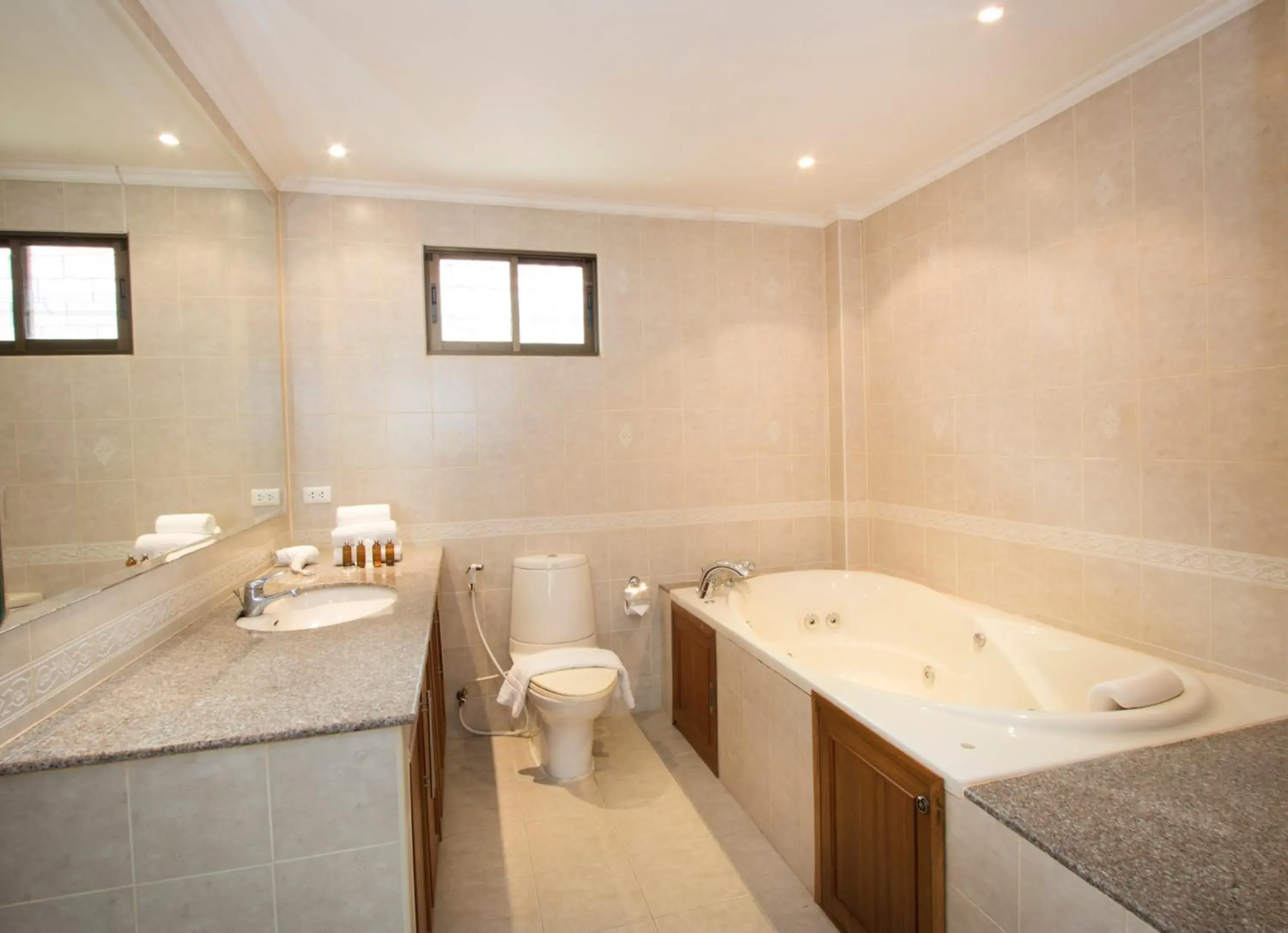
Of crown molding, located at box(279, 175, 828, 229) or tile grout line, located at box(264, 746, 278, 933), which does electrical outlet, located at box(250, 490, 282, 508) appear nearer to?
crown molding, located at box(279, 175, 828, 229)

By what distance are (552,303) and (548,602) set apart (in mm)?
1443

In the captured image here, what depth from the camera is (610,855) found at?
2281 millimetres

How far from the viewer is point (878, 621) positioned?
10.5ft

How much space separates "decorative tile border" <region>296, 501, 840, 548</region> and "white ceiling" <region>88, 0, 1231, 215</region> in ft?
5.03

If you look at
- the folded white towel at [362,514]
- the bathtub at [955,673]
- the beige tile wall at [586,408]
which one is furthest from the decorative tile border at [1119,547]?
the folded white towel at [362,514]

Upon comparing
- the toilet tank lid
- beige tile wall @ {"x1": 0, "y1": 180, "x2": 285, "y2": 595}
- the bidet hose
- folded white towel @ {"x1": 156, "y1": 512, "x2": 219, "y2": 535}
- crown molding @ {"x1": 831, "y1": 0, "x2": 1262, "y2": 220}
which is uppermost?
crown molding @ {"x1": 831, "y1": 0, "x2": 1262, "y2": 220}

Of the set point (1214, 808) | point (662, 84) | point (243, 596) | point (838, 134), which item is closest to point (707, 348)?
point (838, 134)

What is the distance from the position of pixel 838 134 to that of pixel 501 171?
1389 mm

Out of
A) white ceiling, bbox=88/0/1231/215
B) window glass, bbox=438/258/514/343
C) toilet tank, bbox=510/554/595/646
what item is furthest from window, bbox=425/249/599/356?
toilet tank, bbox=510/554/595/646

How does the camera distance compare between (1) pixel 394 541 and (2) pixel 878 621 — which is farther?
(2) pixel 878 621

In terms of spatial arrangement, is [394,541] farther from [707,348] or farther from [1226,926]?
[1226,926]

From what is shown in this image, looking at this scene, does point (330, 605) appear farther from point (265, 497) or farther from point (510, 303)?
A: point (510, 303)

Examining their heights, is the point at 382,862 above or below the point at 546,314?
below

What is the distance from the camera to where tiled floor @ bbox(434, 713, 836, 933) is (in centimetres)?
198
